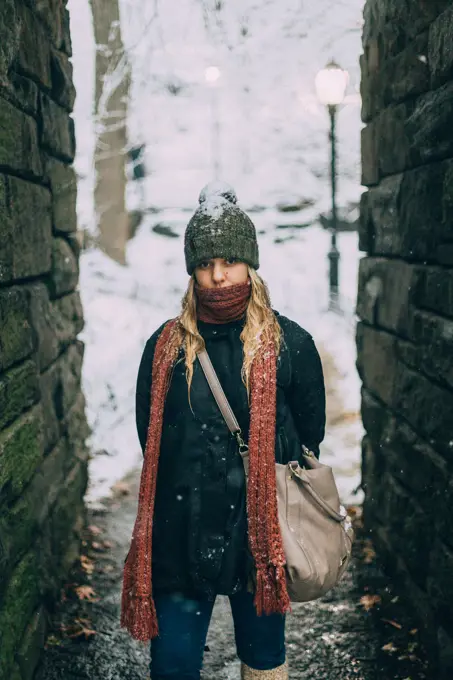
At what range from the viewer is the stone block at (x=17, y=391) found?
9.11ft

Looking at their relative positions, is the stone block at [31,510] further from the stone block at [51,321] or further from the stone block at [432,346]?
the stone block at [432,346]

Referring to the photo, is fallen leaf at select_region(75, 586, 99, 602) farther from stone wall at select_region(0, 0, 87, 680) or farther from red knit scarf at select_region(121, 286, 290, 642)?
red knit scarf at select_region(121, 286, 290, 642)

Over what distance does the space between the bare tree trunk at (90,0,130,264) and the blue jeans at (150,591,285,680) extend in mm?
9401

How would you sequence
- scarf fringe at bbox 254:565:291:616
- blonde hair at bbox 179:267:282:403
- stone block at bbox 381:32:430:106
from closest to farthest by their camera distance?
scarf fringe at bbox 254:565:291:616
blonde hair at bbox 179:267:282:403
stone block at bbox 381:32:430:106

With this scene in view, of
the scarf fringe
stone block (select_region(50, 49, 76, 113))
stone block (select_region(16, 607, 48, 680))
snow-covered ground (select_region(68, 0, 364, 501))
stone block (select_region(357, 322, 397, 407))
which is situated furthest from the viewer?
snow-covered ground (select_region(68, 0, 364, 501))

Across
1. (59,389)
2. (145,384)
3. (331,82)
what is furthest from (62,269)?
(331,82)

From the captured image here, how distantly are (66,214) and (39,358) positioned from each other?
1.17m

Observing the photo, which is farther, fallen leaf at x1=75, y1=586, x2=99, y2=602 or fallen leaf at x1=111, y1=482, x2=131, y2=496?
fallen leaf at x1=111, y1=482, x2=131, y2=496

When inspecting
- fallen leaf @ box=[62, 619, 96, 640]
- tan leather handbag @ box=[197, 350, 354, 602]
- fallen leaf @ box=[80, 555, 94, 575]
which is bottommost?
fallen leaf @ box=[80, 555, 94, 575]

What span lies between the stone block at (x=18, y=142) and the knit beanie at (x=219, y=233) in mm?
839

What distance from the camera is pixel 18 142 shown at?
311 cm

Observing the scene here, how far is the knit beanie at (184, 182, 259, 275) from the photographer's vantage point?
2611 mm

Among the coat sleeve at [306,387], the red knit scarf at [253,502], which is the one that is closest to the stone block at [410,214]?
the coat sleeve at [306,387]

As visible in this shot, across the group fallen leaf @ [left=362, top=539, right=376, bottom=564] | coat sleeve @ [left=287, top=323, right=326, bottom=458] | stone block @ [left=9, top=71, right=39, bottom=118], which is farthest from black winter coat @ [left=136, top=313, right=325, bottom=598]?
fallen leaf @ [left=362, top=539, right=376, bottom=564]
